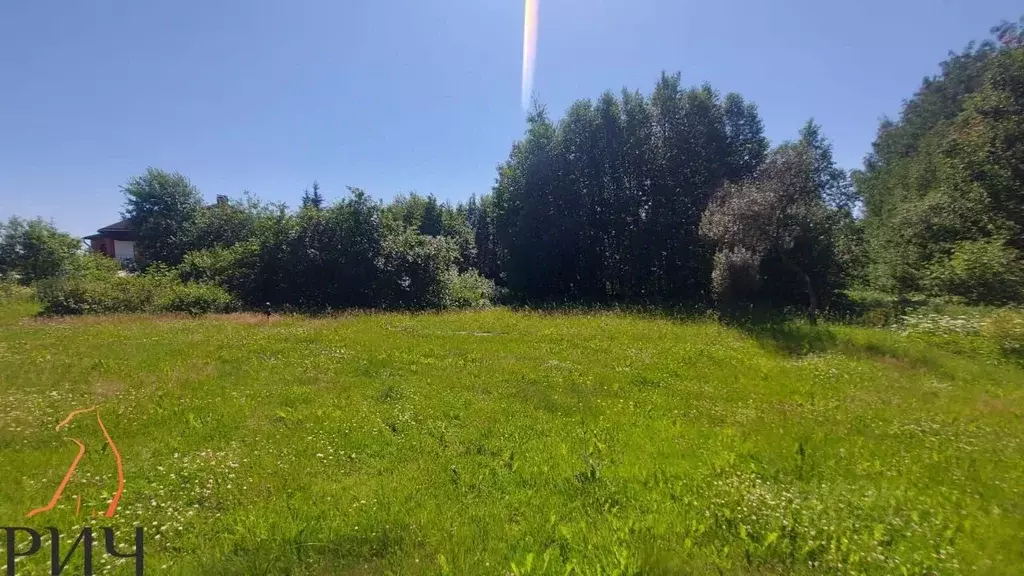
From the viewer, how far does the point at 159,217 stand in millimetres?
29297

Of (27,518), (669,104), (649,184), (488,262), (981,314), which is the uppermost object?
(669,104)

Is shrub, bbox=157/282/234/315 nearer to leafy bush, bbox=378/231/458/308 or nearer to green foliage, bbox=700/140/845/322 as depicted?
leafy bush, bbox=378/231/458/308

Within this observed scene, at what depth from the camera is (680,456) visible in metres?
4.63

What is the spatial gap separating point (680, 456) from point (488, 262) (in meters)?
22.8

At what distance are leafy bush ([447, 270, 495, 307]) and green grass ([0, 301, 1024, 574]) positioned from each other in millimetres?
10083

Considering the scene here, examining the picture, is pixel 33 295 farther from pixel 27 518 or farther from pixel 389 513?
pixel 389 513

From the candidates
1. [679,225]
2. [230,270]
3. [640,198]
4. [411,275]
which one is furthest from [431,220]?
[679,225]

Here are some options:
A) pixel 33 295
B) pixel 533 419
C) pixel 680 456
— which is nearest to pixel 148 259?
pixel 33 295

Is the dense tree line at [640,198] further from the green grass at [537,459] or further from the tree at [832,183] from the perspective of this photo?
the green grass at [537,459]

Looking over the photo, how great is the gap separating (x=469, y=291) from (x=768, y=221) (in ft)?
40.0

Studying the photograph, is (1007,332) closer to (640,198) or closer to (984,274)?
(984,274)

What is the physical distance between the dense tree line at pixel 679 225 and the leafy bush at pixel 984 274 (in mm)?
44

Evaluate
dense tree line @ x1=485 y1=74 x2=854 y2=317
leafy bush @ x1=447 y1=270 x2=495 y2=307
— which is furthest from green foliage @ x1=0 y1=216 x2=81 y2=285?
dense tree line @ x1=485 y1=74 x2=854 y2=317

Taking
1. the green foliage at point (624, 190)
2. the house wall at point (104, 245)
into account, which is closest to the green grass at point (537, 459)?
the green foliage at point (624, 190)
